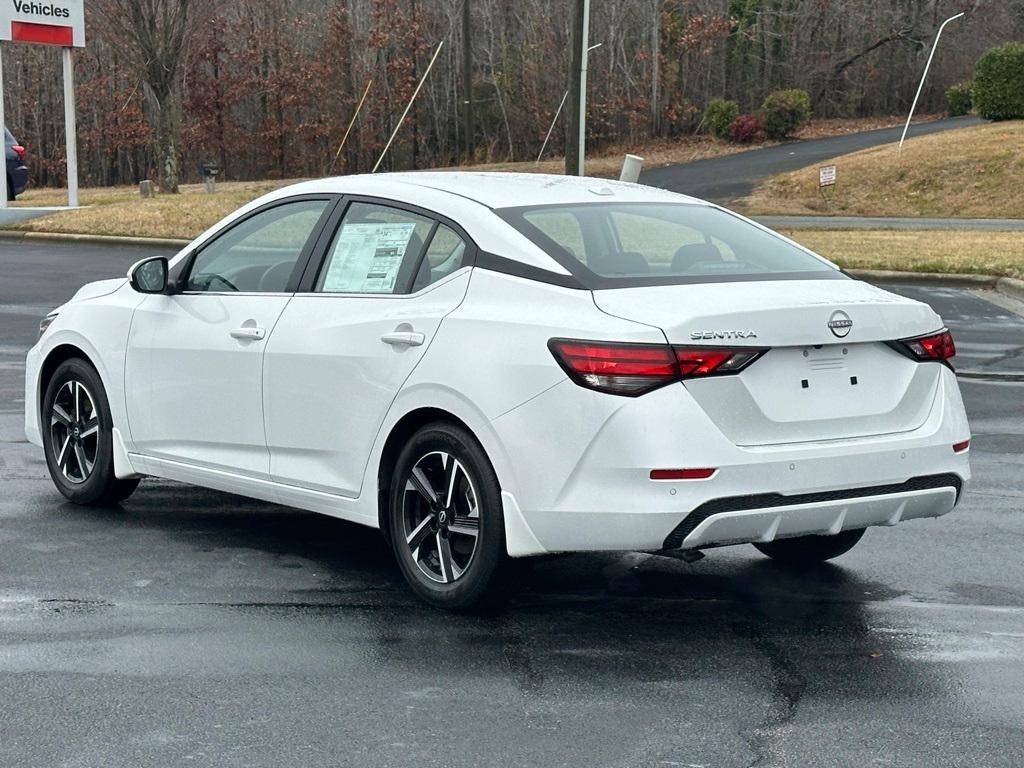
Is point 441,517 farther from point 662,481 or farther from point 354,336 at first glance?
point 662,481

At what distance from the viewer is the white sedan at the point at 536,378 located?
5.16 metres

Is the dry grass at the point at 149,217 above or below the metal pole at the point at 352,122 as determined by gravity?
below

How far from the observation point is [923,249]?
23844 mm

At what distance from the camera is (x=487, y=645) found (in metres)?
5.43

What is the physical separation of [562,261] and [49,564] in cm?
261

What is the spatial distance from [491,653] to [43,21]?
29.3 meters

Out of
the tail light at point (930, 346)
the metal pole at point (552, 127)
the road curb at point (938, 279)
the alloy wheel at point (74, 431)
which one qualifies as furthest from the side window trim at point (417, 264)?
the metal pole at point (552, 127)

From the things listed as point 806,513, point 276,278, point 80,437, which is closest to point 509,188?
point 276,278

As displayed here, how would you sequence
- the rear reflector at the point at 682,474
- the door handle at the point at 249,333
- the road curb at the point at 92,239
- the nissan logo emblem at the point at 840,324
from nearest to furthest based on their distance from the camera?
the rear reflector at the point at 682,474 < the nissan logo emblem at the point at 840,324 < the door handle at the point at 249,333 < the road curb at the point at 92,239

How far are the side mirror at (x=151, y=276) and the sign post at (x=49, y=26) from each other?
25716 millimetres

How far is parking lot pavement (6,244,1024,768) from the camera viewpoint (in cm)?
448

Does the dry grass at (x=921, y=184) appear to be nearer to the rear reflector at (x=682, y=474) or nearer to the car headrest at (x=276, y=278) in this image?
the car headrest at (x=276, y=278)

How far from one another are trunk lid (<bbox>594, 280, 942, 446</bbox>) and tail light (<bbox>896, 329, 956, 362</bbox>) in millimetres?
30

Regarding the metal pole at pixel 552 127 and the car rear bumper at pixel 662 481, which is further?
the metal pole at pixel 552 127
